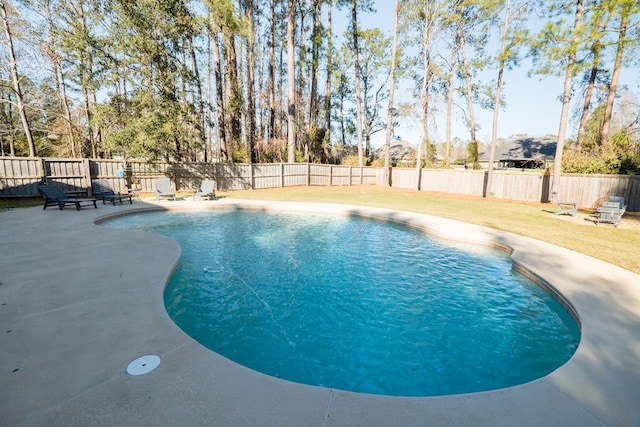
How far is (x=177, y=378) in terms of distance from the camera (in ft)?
7.25

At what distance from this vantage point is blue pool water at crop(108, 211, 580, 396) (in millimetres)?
3041

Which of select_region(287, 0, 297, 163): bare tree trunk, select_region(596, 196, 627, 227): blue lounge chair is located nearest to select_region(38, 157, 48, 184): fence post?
select_region(287, 0, 297, 163): bare tree trunk

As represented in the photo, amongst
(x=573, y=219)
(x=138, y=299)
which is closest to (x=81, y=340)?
(x=138, y=299)

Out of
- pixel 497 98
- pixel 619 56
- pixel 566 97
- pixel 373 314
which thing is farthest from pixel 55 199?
pixel 619 56

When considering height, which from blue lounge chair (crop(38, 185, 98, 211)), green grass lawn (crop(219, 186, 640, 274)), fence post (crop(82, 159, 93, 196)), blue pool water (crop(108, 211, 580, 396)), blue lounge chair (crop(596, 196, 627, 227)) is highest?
fence post (crop(82, 159, 93, 196))

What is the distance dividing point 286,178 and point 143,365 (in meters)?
18.1

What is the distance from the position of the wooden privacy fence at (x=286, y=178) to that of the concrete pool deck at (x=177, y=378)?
10858mm

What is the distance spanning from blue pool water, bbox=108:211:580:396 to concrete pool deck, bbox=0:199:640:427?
0.55 m

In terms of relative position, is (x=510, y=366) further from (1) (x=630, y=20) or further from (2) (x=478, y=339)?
(1) (x=630, y=20)

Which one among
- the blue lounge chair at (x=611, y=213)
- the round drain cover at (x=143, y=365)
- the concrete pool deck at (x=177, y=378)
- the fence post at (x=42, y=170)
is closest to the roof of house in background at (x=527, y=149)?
the blue lounge chair at (x=611, y=213)

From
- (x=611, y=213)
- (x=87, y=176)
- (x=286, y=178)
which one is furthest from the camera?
(x=286, y=178)

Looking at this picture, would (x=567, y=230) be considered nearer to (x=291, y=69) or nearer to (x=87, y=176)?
(x=291, y=69)

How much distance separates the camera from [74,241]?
589 cm

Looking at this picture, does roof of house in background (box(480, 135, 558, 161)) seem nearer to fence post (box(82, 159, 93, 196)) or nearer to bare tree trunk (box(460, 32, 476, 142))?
bare tree trunk (box(460, 32, 476, 142))
